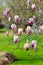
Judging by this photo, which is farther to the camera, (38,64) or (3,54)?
(3,54)

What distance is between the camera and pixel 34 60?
11219 mm

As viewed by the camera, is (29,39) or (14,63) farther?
(14,63)

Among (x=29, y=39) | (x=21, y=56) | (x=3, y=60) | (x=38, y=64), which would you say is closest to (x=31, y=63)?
(x=38, y=64)

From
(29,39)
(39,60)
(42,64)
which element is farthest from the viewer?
(39,60)

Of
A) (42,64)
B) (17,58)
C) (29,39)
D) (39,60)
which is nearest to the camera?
(29,39)

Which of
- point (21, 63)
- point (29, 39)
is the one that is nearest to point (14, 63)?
point (21, 63)

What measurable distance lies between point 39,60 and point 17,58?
1200 mm

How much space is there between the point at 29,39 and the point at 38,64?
16.4 ft

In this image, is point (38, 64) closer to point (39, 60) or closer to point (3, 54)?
point (39, 60)

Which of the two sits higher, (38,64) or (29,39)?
(29,39)

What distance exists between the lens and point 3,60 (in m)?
10.5

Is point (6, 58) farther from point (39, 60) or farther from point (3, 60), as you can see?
point (39, 60)

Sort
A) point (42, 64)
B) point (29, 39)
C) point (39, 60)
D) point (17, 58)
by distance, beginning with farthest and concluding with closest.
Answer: point (17, 58) → point (39, 60) → point (42, 64) → point (29, 39)

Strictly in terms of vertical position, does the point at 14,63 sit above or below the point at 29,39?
below
